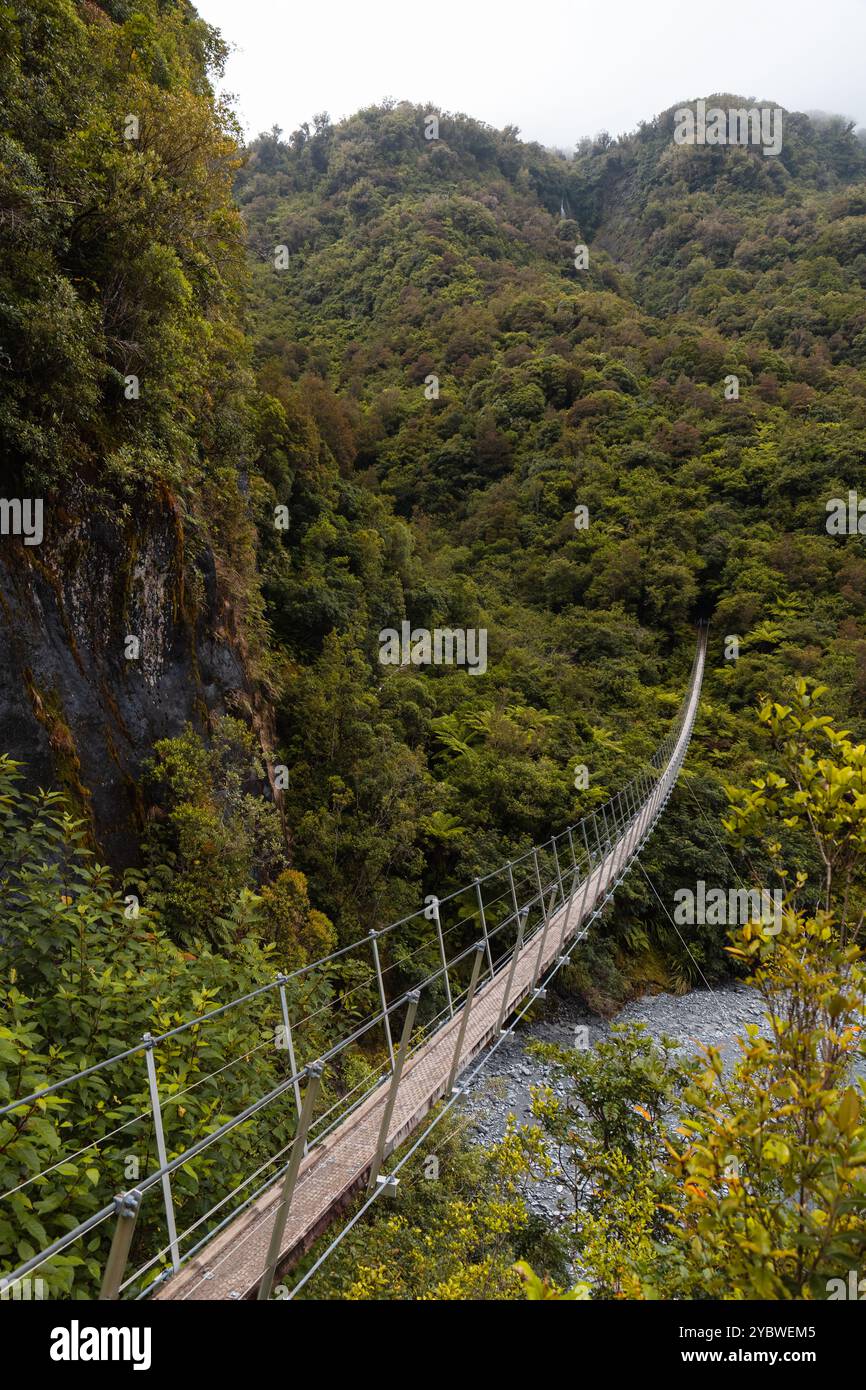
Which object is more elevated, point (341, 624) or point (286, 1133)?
point (341, 624)

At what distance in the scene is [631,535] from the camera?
64.1 feet

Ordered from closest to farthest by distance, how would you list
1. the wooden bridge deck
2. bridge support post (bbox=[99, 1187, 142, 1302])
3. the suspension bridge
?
bridge support post (bbox=[99, 1187, 142, 1302]) < the suspension bridge < the wooden bridge deck

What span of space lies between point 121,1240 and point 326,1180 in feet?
5.83

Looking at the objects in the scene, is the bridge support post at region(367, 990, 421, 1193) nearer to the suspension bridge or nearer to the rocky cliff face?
the suspension bridge

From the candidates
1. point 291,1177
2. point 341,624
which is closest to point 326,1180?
point 291,1177

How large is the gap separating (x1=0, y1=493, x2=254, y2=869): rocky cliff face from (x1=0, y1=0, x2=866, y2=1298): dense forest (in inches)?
1.1

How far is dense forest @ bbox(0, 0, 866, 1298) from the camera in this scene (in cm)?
287

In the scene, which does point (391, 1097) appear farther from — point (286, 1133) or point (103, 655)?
point (103, 655)

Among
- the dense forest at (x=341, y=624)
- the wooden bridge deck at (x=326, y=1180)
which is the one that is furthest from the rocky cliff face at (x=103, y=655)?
the wooden bridge deck at (x=326, y=1180)

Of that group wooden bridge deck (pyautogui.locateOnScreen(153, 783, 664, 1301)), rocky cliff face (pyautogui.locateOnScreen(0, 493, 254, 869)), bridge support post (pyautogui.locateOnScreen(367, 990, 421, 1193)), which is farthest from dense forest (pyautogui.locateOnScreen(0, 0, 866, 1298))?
bridge support post (pyautogui.locateOnScreen(367, 990, 421, 1193))

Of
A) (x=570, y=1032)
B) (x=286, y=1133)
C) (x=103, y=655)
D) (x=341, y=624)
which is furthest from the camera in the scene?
(x=341, y=624)

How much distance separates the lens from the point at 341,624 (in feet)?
33.2

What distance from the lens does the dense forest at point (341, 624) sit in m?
2.87

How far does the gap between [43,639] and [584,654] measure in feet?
44.8
